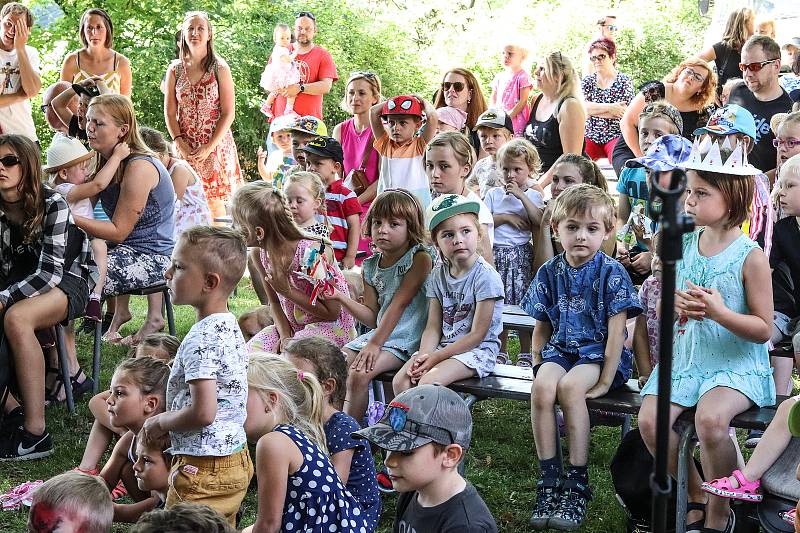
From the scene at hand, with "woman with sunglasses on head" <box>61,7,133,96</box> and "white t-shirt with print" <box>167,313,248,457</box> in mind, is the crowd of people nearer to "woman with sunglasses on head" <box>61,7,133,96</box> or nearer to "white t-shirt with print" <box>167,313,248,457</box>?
"white t-shirt with print" <box>167,313,248,457</box>

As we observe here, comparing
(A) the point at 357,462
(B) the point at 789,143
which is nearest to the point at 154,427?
(A) the point at 357,462

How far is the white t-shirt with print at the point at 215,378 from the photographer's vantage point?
3.40 meters

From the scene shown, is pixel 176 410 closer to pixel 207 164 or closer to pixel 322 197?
pixel 322 197

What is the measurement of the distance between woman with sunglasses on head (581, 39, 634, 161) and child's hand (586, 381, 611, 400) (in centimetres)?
459

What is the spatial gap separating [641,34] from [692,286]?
15595mm

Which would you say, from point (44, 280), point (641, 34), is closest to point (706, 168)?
point (44, 280)

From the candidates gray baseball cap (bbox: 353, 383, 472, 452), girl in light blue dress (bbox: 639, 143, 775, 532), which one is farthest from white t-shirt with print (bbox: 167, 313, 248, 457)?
girl in light blue dress (bbox: 639, 143, 775, 532)

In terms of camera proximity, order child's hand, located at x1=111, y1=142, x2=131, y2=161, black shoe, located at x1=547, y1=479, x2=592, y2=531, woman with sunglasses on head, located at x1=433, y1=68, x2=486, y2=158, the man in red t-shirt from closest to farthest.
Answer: black shoe, located at x1=547, y1=479, x2=592, y2=531 → child's hand, located at x1=111, y1=142, x2=131, y2=161 → woman with sunglasses on head, located at x1=433, y1=68, x2=486, y2=158 → the man in red t-shirt

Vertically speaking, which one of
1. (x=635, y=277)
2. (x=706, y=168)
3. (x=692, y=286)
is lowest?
(x=635, y=277)

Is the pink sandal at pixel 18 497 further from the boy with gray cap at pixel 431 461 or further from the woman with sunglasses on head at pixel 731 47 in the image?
the woman with sunglasses on head at pixel 731 47

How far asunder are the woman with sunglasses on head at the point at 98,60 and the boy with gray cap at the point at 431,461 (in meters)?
6.36

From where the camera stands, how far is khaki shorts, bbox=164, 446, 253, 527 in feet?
11.3

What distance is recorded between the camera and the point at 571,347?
170 inches

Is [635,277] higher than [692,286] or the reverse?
the reverse
